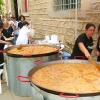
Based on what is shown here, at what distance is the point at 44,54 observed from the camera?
4.41 meters

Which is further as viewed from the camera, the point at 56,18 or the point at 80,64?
the point at 56,18

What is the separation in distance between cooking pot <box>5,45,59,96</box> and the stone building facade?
7.82 ft

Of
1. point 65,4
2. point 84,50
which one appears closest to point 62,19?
point 65,4

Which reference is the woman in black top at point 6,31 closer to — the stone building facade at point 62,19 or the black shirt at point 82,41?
the stone building facade at point 62,19

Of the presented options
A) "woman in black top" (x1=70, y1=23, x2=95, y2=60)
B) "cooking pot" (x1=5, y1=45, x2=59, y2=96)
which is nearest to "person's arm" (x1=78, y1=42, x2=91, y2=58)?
"woman in black top" (x1=70, y1=23, x2=95, y2=60)

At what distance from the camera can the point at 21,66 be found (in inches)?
178

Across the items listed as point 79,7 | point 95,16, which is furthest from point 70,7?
point 95,16

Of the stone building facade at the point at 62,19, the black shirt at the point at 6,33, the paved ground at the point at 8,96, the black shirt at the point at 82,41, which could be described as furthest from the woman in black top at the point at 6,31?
the black shirt at the point at 82,41

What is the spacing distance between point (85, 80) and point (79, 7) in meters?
4.66

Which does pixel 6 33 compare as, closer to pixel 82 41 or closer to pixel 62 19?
pixel 62 19

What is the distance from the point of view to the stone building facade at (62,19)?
648 centimetres

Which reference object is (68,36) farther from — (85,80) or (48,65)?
(85,80)

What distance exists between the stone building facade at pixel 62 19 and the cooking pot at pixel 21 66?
2383mm

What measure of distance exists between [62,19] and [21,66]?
14.1 ft
